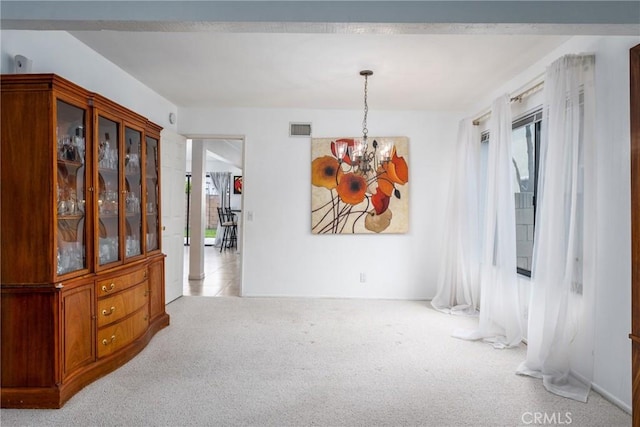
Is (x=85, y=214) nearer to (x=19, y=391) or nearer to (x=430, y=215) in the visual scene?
(x=19, y=391)

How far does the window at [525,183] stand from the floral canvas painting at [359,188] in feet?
4.82

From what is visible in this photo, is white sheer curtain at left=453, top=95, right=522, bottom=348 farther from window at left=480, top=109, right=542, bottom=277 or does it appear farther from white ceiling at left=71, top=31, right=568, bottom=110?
white ceiling at left=71, top=31, right=568, bottom=110

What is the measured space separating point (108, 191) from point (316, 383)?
7.04 feet

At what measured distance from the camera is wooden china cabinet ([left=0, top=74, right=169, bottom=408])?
233 centimetres

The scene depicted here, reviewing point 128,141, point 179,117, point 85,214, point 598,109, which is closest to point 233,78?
point 128,141

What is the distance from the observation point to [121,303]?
3027 mm

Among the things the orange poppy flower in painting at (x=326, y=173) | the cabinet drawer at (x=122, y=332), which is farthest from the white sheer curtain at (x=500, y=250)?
the cabinet drawer at (x=122, y=332)

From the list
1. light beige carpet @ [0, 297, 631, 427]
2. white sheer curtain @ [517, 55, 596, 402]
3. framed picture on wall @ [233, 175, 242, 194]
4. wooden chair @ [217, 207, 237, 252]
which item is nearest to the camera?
light beige carpet @ [0, 297, 631, 427]

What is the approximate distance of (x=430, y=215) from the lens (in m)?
5.15

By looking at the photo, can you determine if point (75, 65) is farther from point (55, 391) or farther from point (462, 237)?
point (462, 237)

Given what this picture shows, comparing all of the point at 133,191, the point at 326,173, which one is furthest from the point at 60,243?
the point at 326,173

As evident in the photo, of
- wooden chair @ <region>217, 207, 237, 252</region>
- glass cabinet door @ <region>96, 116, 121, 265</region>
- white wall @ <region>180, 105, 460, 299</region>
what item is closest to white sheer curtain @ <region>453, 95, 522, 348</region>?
white wall @ <region>180, 105, 460, 299</region>

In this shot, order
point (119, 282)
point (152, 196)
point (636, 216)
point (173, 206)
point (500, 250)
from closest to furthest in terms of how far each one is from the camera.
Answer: point (636, 216)
point (119, 282)
point (500, 250)
point (152, 196)
point (173, 206)

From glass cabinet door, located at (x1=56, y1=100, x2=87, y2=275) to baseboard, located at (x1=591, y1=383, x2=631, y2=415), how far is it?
358cm
